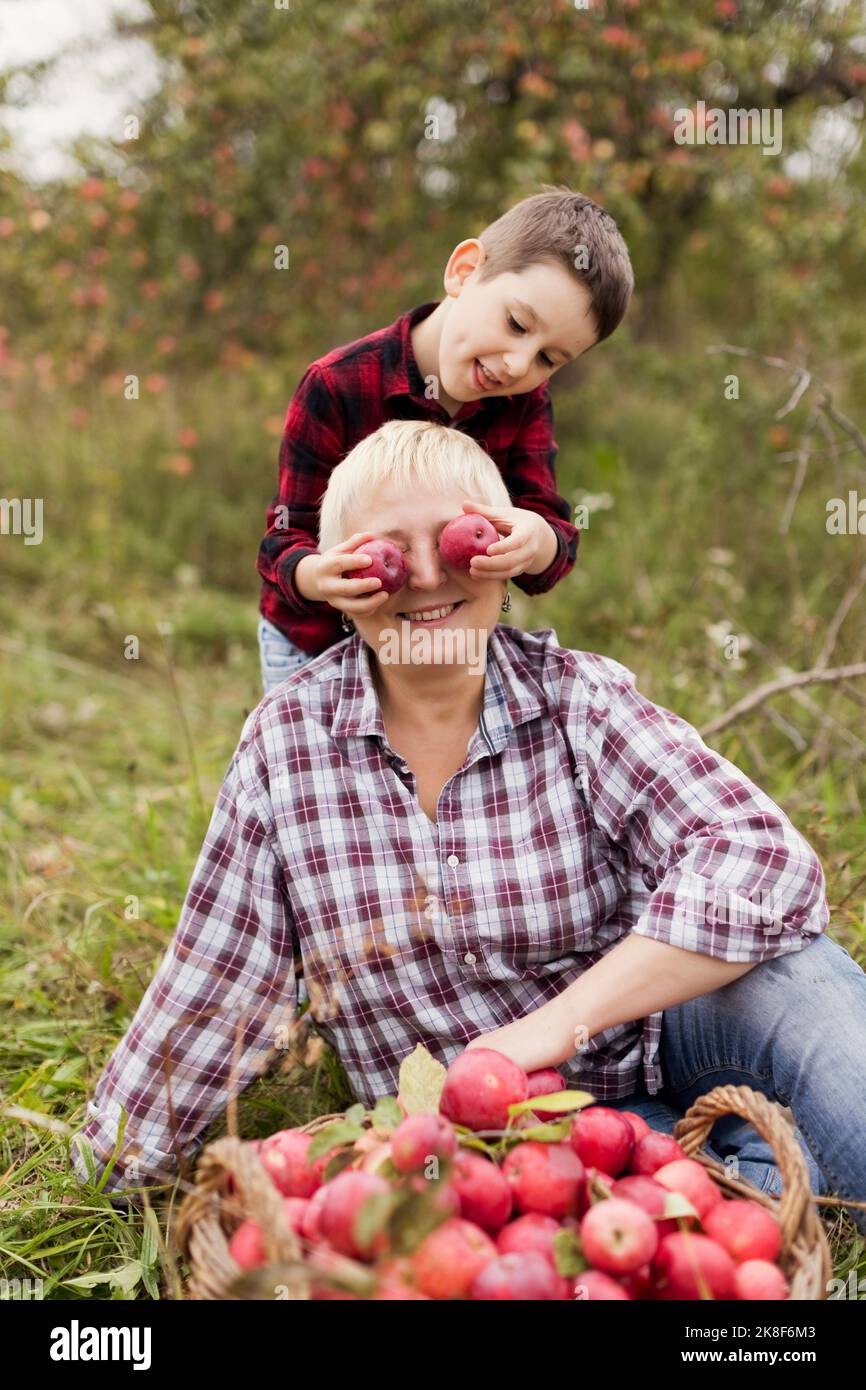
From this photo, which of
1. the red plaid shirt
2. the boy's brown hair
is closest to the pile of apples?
the red plaid shirt

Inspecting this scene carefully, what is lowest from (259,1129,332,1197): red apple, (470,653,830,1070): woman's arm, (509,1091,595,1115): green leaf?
(259,1129,332,1197): red apple

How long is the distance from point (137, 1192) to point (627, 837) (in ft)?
3.29

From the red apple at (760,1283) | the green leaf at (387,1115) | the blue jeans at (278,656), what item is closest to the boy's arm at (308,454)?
the blue jeans at (278,656)

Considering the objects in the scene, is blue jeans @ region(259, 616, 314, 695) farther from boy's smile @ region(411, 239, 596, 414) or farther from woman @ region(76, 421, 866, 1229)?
boy's smile @ region(411, 239, 596, 414)

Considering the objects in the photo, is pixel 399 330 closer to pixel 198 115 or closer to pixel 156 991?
pixel 156 991

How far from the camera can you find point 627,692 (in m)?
1.97

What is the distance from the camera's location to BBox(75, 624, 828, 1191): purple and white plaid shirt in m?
1.89

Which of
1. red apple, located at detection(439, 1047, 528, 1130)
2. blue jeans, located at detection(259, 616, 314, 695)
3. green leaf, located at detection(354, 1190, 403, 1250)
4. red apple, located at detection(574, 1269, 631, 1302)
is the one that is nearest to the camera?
green leaf, located at detection(354, 1190, 403, 1250)

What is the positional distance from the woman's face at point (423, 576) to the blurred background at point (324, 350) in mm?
1210

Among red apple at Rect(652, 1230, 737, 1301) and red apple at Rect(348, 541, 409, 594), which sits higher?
red apple at Rect(348, 541, 409, 594)

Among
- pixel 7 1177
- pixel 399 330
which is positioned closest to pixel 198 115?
pixel 399 330

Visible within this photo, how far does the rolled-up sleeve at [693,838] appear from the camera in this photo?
5.60 ft

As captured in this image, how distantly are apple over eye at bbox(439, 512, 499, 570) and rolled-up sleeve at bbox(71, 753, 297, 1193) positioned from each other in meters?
0.47

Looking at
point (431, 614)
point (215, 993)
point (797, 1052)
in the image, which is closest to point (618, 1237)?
point (797, 1052)
